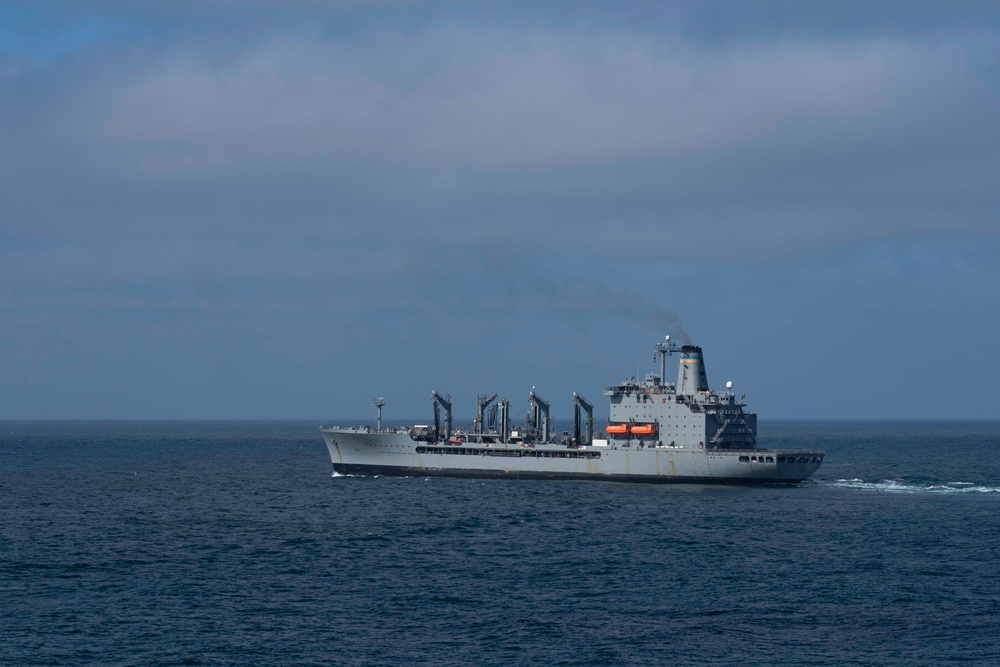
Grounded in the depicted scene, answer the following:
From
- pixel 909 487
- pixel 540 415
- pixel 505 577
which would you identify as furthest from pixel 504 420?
pixel 505 577

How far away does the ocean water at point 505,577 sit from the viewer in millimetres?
35094

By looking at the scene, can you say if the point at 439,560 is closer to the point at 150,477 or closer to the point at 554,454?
the point at 554,454

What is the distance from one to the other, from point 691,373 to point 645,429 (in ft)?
22.8

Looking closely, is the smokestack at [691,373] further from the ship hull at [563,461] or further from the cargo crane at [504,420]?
the cargo crane at [504,420]

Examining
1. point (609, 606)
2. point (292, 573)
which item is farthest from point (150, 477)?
point (609, 606)

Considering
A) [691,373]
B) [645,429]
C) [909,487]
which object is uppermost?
[691,373]

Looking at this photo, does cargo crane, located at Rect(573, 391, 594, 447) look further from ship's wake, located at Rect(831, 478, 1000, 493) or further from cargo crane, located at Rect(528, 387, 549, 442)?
ship's wake, located at Rect(831, 478, 1000, 493)

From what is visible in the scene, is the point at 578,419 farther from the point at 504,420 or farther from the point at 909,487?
the point at 909,487

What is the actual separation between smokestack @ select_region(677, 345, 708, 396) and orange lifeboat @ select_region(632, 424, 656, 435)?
4447mm

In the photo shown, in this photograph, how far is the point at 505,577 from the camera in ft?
154

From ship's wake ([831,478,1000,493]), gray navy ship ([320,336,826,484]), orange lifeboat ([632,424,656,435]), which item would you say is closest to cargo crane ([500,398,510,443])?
gray navy ship ([320,336,826,484])

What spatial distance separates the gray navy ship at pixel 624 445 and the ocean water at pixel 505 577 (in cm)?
331

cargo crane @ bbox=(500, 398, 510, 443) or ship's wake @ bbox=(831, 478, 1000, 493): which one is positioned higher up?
cargo crane @ bbox=(500, 398, 510, 443)

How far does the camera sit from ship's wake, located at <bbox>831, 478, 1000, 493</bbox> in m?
84.5
